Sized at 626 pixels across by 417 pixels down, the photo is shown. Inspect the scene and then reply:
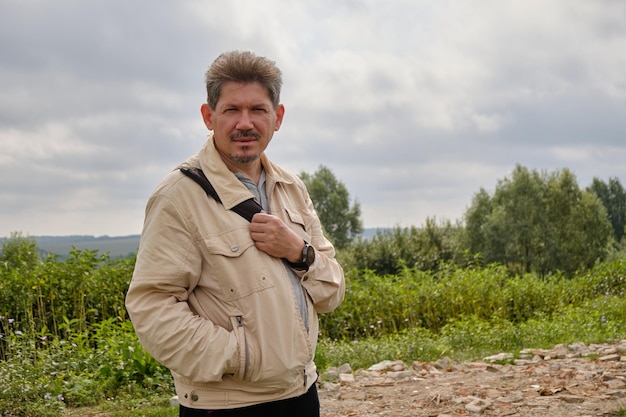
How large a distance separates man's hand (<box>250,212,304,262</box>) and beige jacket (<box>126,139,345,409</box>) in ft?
0.09

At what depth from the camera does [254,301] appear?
2.36m

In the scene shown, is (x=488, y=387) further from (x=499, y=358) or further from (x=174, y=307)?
(x=174, y=307)

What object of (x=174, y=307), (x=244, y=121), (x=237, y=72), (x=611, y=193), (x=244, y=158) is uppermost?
(x=611, y=193)

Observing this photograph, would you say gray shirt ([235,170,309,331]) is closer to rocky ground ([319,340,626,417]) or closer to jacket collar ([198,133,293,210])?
jacket collar ([198,133,293,210])

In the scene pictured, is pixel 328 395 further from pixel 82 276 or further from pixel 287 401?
pixel 82 276

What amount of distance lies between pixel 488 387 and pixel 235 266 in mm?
4036

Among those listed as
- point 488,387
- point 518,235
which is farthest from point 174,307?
point 518,235

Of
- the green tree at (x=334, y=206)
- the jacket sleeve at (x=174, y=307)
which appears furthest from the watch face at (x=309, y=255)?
the green tree at (x=334, y=206)

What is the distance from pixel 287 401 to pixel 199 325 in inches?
17.1

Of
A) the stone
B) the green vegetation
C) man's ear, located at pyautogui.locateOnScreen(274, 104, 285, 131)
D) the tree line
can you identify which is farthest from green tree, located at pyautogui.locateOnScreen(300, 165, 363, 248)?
man's ear, located at pyautogui.locateOnScreen(274, 104, 285, 131)

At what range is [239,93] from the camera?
251 cm

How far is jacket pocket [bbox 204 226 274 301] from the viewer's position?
237 centimetres

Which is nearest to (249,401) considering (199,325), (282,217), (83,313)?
(199,325)

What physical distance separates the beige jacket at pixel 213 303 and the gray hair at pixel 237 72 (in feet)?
0.91
